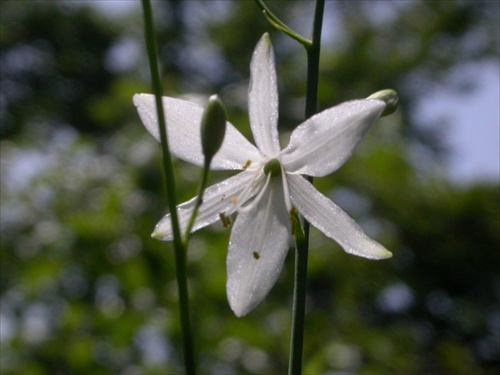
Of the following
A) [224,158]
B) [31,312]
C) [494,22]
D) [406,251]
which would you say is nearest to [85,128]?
[494,22]

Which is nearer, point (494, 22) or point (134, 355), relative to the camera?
point (134, 355)

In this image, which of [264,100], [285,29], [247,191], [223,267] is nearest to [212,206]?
[247,191]

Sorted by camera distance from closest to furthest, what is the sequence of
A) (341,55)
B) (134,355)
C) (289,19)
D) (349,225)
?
(349,225) → (134,355) → (341,55) → (289,19)

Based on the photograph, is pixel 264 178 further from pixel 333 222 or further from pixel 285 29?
pixel 285 29

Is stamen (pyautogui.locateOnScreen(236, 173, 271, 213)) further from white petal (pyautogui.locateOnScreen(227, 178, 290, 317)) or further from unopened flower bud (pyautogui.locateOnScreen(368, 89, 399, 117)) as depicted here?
unopened flower bud (pyautogui.locateOnScreen(368, 89, 399, 117))

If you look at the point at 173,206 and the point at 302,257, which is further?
the point at 302,257

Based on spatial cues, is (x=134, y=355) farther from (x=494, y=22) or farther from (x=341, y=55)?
(x=494, y=22)
